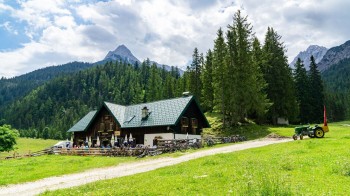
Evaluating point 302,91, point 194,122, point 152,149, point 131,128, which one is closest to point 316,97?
point 302,91

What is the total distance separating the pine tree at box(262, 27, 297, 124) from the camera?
218 feet

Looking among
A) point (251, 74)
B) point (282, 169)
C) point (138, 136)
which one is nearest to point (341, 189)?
point (282, 169)

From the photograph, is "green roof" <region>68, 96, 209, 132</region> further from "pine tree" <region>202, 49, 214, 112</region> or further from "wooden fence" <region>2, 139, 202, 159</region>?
"pine tree" <region>202, 49, 214, 112</region>

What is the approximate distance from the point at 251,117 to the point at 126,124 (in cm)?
2901

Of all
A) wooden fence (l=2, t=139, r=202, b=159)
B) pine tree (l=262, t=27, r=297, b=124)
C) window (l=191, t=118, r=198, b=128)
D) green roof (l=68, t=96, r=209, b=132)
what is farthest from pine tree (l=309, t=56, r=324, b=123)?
Result: wooden fence (l=2, t=139, r=202, b=159)

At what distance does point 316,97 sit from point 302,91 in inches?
155

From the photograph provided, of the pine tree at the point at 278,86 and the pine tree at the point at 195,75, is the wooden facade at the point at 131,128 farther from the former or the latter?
the pine tree at the point at 195,75

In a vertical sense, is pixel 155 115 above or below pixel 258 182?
above

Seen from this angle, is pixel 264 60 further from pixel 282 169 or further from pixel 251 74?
pixel 282 169

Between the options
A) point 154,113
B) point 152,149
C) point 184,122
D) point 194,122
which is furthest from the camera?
point 194,122

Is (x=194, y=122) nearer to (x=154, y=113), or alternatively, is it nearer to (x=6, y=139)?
(x=154, y=113)

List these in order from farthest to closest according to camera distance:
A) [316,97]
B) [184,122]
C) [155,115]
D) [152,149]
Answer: [316,97]
[155,115]
[184,122]
[152,149]

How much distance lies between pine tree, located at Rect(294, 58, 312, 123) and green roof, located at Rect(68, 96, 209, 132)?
40.0 meters

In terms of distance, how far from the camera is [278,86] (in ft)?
219
